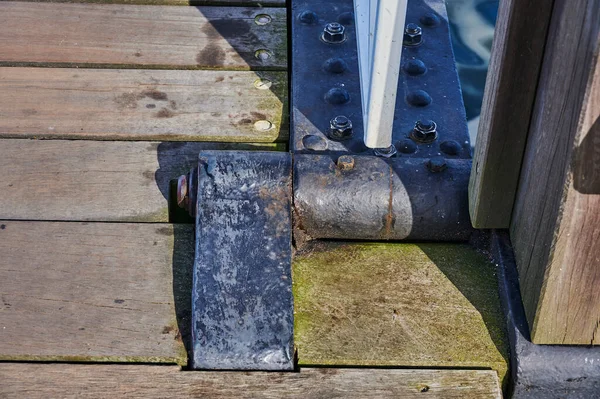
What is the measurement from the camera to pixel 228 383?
1.57 metres

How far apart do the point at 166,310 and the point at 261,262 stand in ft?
0.66

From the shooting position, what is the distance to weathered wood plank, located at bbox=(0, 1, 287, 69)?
7.77 ft

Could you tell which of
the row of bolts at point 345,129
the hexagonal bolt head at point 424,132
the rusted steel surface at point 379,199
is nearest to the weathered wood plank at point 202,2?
the row of bolts at point 345,129

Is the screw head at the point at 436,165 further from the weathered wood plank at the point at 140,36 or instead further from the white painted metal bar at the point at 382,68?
the weathered wood plank at the point at 140,36

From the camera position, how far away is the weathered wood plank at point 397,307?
1.62m

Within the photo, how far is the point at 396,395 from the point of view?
157 cm

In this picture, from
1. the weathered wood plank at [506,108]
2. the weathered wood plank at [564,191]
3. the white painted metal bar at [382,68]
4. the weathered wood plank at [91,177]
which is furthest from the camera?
the weathered wood plank at [91,177]

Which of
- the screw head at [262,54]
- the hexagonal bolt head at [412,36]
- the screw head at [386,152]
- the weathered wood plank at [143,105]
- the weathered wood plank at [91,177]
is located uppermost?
the hexagonal bolt head at [412,36]

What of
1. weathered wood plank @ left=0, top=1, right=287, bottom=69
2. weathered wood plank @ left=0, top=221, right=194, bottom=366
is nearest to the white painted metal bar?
weathered wood plank @ left=0, top=221, right=194, bottom=366

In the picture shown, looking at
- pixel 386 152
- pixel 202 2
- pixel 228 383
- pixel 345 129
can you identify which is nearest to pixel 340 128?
pixel 345 129

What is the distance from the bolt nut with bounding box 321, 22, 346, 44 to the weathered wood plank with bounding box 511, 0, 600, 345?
880mm

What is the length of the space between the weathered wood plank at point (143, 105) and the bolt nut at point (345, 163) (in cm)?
35

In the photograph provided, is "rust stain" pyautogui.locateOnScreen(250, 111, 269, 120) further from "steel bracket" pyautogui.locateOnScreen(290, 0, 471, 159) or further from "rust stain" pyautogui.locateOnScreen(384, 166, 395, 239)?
"rust stain" pyautogui.locateOnScreen(384, 166, 395, 239)

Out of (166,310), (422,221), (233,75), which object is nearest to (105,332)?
(166,310)
